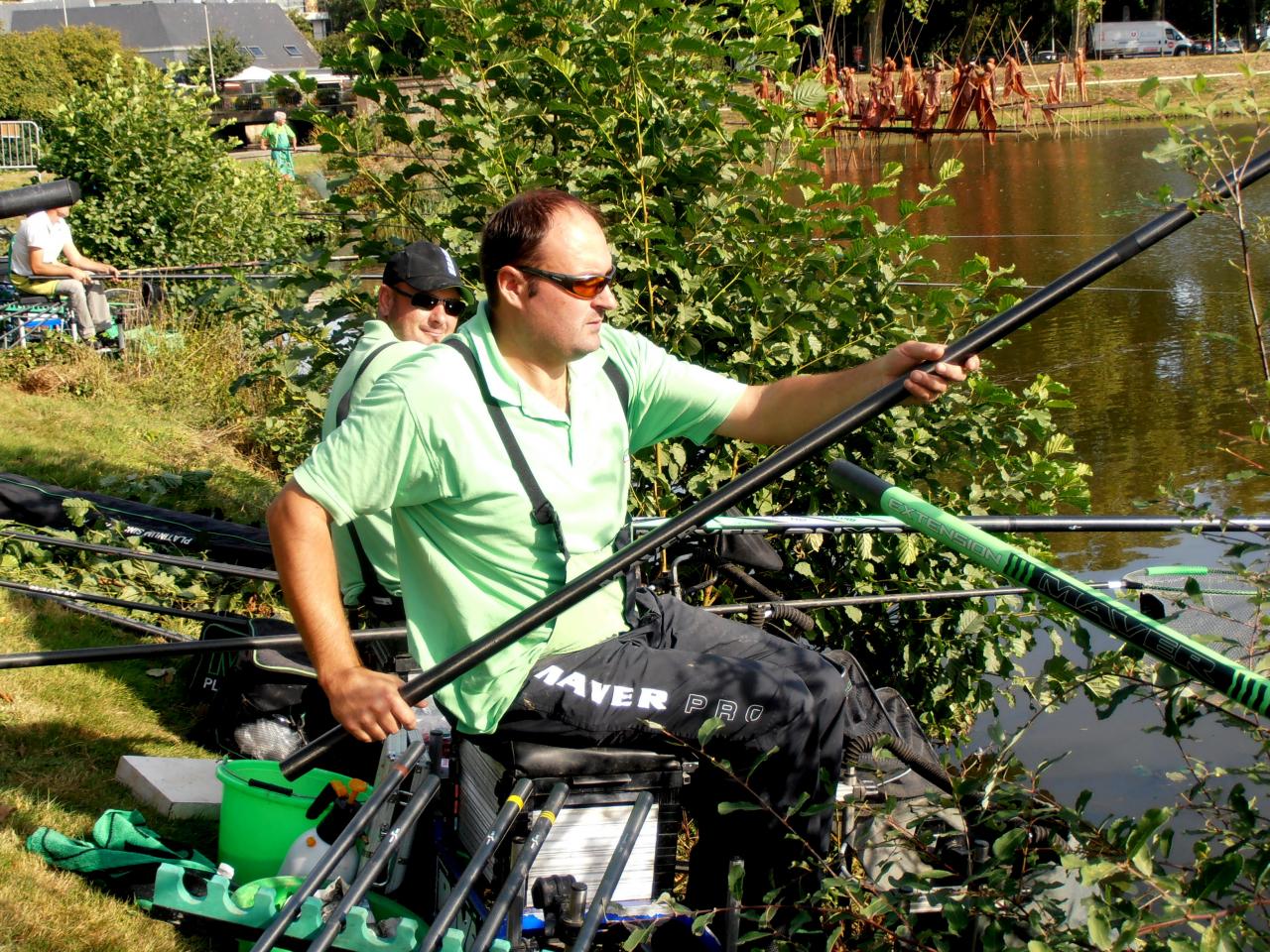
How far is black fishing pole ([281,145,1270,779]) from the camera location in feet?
9.30

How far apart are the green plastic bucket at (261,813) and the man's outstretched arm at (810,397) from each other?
1.50 metres

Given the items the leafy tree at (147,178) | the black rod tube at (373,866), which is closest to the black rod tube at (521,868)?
the black rod tube at (373,866)

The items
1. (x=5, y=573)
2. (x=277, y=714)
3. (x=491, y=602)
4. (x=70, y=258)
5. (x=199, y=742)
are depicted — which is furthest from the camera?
(x=70, y=258)

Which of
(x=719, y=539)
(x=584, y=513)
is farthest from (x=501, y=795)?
(x=719, y=539)

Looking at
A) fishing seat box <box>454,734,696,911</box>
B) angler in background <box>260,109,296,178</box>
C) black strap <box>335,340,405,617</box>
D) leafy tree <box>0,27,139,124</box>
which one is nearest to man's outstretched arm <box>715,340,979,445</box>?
fishing seat box <box>454,734,696,911</box>

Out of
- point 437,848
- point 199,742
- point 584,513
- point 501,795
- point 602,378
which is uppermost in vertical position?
point 602,378

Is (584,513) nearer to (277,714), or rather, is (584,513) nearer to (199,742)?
(277,714)

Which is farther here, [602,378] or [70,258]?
[70,258]

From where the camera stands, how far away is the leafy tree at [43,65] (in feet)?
127

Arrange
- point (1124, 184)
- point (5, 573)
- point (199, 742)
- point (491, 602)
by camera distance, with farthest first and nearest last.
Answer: point (1124, 184) < point (5, 573) < point (199, 742) < point (491, 602)

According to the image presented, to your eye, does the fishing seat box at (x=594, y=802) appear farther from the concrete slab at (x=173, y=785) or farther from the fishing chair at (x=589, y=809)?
the concrete slab at (x=173, y=785)

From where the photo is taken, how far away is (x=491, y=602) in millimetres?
3119

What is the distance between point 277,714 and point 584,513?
6.69ft

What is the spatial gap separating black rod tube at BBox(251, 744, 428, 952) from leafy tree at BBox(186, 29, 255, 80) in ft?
207
